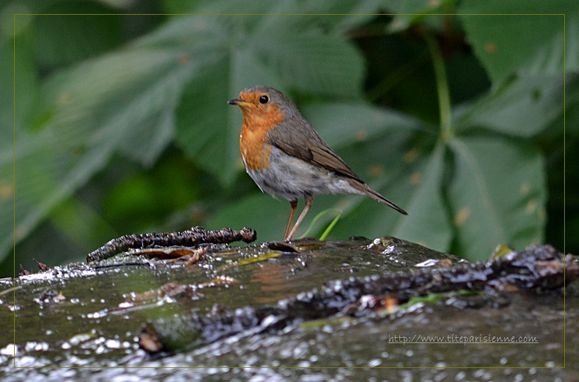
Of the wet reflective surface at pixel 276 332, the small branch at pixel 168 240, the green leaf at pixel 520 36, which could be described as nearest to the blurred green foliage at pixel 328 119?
the green leaf at pixel 520 36

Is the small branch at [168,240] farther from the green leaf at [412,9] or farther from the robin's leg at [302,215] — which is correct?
the green leaf at [412,9]

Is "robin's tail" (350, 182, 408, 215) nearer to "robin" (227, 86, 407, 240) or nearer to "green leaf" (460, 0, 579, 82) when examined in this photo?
"robin" (227, 86, 407, 240)

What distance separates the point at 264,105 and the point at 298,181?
351 mm

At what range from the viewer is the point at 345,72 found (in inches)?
162

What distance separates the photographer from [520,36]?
3785 millimetres

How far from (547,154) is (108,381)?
116 inches

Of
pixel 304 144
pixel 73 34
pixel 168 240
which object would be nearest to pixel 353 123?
pixel 304 144

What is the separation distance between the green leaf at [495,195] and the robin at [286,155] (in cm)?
27

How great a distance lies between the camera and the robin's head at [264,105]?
4.09m

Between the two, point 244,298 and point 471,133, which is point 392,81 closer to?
point 471,133

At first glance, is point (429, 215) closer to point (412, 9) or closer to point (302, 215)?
point (302, 215)

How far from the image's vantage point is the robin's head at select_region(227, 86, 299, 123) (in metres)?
4.09

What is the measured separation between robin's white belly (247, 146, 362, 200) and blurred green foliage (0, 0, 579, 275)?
0.18 feet

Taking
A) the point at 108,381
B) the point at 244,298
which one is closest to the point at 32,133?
the point at 244,298
